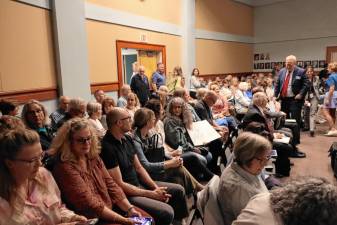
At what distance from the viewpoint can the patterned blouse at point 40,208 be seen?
1.24 metres

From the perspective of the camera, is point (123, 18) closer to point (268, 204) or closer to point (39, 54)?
point (39, 54)

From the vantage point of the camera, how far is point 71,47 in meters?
4.45

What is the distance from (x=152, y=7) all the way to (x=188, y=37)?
63.1 inches

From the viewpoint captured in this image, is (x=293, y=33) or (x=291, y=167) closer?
(x=291, y=167)

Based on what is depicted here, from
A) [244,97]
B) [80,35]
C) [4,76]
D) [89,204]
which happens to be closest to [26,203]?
[89,204]

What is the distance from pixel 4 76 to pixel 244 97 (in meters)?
4.16

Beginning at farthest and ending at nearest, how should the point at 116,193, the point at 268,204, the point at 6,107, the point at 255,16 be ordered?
1. the point at 255,16
2. the point at 6,107
3. the point at 116,193
4. the point at 268,204

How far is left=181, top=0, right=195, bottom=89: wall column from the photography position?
759cm

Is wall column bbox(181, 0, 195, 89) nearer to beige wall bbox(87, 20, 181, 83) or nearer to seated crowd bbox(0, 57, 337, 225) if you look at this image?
beige wall bbox(87, 20, 181, 83)

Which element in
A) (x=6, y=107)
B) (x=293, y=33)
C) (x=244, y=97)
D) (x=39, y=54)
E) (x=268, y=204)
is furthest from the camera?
(x=293, y=33)

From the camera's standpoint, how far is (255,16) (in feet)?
37.0

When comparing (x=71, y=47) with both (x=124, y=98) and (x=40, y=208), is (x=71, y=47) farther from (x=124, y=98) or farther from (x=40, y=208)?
(x=40, y=208)

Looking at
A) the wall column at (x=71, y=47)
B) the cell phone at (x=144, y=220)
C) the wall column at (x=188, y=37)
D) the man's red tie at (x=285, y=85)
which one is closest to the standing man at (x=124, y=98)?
the wall column at (x=71, y=47)

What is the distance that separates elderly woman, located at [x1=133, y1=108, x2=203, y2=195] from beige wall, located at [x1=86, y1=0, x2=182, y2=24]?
3.50 metres
